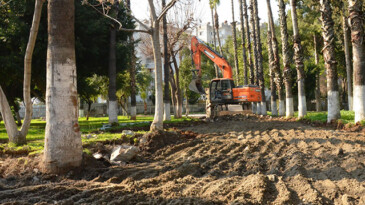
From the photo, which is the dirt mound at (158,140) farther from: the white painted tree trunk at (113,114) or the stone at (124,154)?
the white painted tree trunk at (113,114)

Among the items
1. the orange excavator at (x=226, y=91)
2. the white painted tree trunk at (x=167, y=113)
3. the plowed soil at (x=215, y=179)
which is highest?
the orange excavator at (x=226, y=91)

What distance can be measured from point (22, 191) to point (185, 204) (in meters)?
2.45

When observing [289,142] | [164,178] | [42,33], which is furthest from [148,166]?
[42,33]

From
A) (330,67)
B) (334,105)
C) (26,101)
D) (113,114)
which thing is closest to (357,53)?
(330,67)

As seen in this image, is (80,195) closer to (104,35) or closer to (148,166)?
(148,166)

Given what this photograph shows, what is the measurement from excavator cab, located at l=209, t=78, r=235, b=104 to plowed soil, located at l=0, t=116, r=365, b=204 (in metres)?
12.5

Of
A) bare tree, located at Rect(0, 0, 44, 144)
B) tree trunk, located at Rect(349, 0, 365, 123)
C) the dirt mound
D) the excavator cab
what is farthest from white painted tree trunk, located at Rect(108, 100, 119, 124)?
tree trunk, located at Rect(349, 0, 365, 123)

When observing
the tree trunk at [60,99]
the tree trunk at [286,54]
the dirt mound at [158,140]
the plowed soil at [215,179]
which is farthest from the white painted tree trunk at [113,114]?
the tree trunk at [60,99]

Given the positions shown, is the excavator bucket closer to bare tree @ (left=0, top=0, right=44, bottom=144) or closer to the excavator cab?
the excavator cab

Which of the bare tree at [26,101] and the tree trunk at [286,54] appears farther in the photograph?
the tree trunk at [286,54]

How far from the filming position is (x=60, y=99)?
559 cm

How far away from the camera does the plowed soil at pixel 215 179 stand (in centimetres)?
399

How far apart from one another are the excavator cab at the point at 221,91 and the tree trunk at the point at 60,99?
48.1ft

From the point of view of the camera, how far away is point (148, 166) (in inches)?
241
